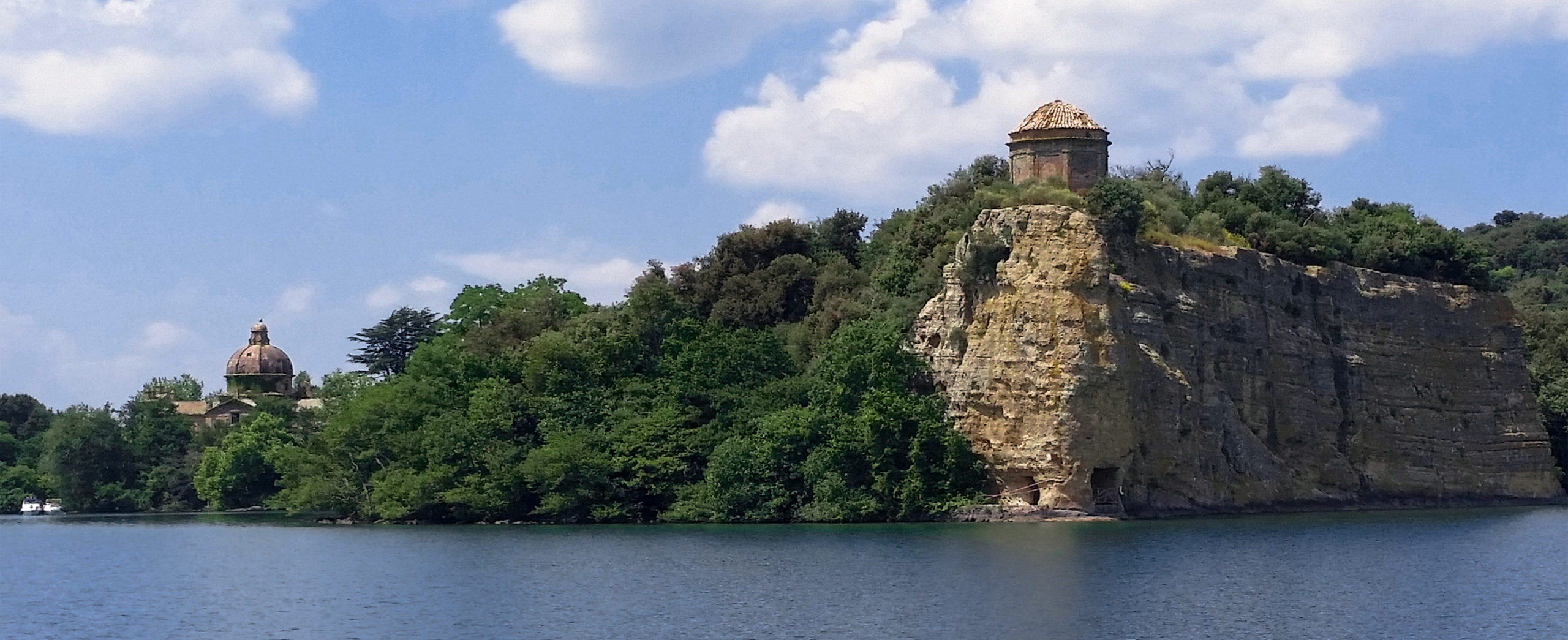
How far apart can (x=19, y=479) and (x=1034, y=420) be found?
58585 mm

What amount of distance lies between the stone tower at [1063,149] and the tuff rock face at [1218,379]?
17.6 ft

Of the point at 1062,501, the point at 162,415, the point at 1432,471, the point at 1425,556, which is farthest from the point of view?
the point at 162,415

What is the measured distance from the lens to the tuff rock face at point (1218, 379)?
53.3 m

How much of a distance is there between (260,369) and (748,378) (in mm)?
60371

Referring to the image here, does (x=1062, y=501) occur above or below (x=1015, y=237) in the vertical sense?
below

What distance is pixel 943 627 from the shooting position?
99.1 feet

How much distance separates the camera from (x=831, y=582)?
37.1m

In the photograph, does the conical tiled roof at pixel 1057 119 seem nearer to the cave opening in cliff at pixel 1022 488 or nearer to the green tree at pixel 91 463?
the cave opening in cliff at pixel 1022 488

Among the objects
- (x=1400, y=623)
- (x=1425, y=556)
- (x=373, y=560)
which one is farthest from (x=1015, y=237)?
(x=1400, y=623)

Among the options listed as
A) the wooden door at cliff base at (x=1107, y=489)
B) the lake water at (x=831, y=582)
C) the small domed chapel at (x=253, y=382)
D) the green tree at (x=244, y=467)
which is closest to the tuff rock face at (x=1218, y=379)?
the wooden door at cliff base at (x=1107, y=489)

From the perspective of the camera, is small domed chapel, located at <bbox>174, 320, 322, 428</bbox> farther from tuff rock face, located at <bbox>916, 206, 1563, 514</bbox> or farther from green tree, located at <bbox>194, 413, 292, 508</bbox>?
tuff rock face, located at <bbox>916, 206, 1563, 514</bbox>

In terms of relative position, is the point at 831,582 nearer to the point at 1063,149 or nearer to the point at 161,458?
the point at 1063,149

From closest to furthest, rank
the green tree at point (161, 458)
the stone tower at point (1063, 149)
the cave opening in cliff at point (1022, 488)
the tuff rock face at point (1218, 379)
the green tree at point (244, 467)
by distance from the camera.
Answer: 1. the cave opening in cliff at point (1022, 488)
2. the tuff rock face at point (1218, 379)
3. the stone tower at point (1063, 149)
4. the green tree at point (244, 467)
5. the green tree at point (161, 458)

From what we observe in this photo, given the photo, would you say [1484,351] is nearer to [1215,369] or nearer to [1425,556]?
[1215,369]
